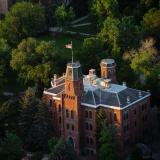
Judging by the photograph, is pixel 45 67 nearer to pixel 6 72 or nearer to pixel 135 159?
pixel 6 72

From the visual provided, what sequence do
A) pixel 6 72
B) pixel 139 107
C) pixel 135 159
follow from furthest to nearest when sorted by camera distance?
pixel 6 72 → pixel 139 107 → pixel 135 159

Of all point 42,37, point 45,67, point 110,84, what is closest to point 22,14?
point 42,37

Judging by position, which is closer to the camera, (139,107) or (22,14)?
(139,107)

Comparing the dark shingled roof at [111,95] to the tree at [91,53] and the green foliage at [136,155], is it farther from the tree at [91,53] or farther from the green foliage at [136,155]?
the tree at [91,53]

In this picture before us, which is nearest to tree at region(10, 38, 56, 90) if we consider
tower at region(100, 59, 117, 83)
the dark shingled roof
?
tower at region(100, 59, 117, 83)

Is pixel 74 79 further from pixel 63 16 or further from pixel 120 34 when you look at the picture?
pixel 63 16

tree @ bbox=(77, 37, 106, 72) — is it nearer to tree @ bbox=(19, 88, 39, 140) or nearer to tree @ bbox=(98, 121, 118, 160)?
tree @ bbox=(19, 88, 39, 140)

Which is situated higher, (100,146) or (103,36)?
(103,36)
